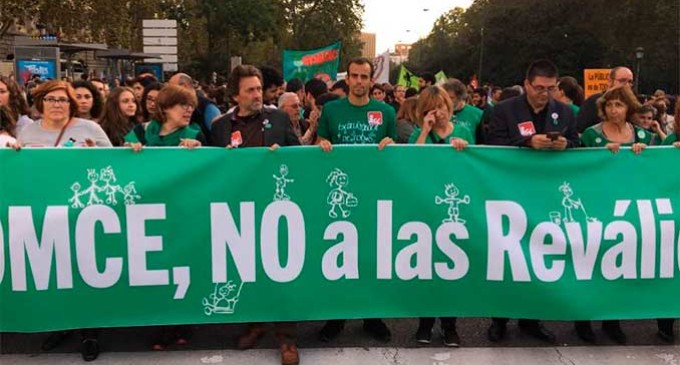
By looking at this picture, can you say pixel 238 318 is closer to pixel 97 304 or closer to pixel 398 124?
pixel 97 304

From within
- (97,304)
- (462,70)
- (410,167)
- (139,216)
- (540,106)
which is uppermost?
(462,70)

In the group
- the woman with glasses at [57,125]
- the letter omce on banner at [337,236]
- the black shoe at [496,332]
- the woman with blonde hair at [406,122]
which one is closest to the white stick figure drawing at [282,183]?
the letter omce on banner at [337,236]

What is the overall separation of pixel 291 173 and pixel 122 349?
1584mm

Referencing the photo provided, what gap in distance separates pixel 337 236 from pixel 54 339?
199cm

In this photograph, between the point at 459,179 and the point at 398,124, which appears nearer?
the point at 459,179

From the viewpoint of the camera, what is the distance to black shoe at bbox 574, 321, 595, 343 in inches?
187

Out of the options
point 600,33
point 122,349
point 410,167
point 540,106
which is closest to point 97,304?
point 122,349

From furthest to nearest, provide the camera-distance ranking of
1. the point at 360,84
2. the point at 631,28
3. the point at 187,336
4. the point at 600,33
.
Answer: the point at 600,33, the point at 631,28, the point at 360,84, the point at 187,336

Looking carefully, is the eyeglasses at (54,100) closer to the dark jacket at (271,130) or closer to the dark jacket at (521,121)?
the dark jacket at (271,130)

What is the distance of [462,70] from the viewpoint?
6488 centimetres

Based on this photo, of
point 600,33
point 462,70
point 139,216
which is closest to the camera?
point 139,216

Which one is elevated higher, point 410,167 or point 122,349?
point 410,167

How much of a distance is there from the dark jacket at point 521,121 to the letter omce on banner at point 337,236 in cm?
23

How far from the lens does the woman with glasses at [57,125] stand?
4660 mm
